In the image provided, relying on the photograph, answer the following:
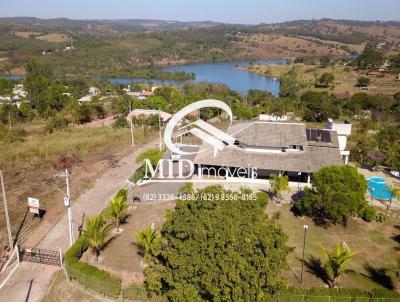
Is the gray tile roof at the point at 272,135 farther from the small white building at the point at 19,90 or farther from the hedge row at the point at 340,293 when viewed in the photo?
the small white building at the point at 19,90

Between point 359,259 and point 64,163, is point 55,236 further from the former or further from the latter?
point 359,259

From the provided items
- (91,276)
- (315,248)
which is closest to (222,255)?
(91,276)

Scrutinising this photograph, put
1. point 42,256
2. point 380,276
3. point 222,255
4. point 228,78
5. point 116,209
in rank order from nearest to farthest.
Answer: point 222,255, point 380,276, point 42,256, point 116,209, point 228,78

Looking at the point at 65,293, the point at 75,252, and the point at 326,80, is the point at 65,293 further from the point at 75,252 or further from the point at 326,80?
the point at 326,80

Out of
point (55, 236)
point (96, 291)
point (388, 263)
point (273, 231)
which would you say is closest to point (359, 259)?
point (388, 263)

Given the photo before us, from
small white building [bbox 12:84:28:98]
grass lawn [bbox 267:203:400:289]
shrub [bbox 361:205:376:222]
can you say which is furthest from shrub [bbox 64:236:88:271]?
small white building [bbox 12:84:28:98]
